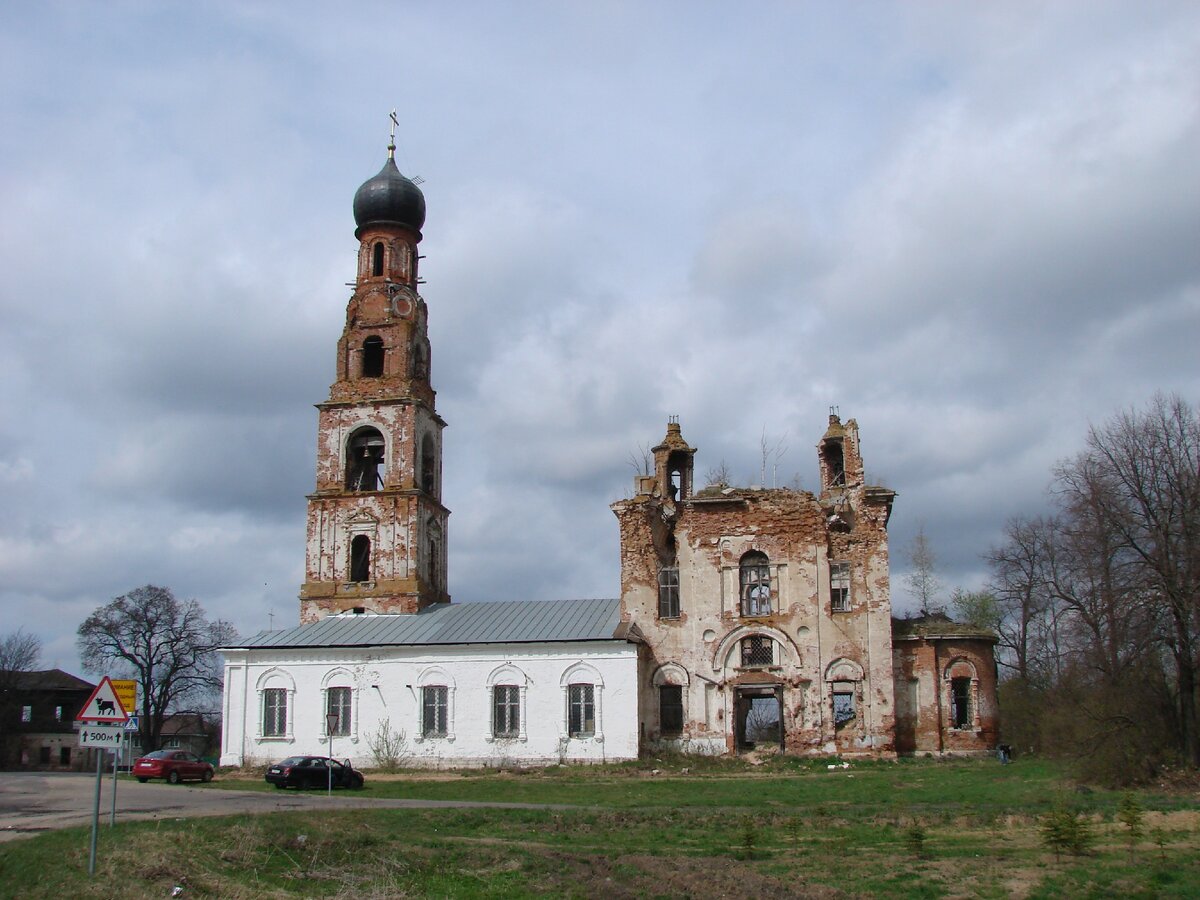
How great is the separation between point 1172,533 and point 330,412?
29252 mm

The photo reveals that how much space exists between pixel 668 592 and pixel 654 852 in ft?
65.3

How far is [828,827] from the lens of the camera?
1889cm

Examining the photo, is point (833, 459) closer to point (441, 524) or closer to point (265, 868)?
point (441, 524)

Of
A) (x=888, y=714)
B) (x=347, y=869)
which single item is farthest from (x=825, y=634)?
(x=347, y=869)

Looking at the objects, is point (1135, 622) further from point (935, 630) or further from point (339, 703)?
point (339, 703)

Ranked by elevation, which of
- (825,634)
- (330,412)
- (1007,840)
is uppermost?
(330,412)

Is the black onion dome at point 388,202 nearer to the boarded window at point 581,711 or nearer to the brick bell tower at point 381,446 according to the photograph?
the brick bell tower at point 381,446

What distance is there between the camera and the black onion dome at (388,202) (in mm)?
45188

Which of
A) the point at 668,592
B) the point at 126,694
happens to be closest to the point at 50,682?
the point at 668,592

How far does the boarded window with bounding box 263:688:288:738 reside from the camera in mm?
36750

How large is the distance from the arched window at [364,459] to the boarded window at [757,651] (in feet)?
51.3

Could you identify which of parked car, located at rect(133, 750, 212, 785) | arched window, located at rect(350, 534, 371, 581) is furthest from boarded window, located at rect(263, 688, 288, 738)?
arched window, located at rect(350, 534, 371, 581)

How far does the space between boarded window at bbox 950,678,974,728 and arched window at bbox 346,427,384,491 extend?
2170 centimetres

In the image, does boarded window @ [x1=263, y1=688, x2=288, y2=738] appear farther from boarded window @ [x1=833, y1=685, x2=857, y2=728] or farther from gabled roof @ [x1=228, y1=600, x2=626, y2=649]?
boarded window @ [x1=833, y1=685, x2=857, y2=728]
